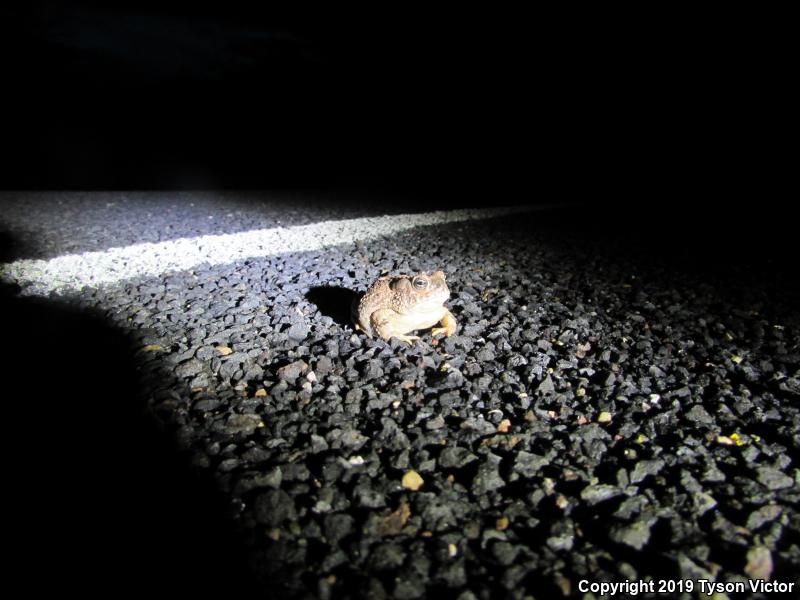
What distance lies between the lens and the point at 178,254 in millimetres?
3311

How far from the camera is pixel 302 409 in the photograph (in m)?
1.79

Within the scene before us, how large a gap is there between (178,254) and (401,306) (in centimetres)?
197

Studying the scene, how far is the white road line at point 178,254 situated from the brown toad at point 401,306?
142cm

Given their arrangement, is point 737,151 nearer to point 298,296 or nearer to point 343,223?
point 343,223

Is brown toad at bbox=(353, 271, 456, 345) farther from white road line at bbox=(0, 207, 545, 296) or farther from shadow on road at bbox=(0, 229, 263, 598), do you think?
white road line at bbox=(0, 207, 545, 296)

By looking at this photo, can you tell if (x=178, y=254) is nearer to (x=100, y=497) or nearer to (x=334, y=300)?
(x=334, y=300)

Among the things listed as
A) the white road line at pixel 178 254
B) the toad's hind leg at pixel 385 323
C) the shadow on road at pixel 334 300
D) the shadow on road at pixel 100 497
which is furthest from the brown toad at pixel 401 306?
the white road line at pixel 178 254

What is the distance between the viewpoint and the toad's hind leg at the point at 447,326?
92.8 inches

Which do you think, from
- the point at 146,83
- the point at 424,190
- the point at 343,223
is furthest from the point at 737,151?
the point at 146,83

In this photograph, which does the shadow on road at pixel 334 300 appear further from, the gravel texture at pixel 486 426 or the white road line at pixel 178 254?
the white road line at pixel 178 254

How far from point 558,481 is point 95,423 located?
1599mm

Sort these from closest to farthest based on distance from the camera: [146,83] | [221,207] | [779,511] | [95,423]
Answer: [779,511], [95,423], [221,207], [146,83]

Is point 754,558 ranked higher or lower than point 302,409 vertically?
lower

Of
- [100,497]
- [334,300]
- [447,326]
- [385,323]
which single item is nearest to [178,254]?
[334,300]
